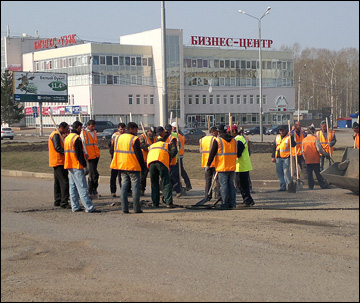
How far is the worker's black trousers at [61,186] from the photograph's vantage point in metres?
12.1

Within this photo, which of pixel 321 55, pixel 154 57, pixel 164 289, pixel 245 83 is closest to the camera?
pixel 321 55

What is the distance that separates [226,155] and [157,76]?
70977 millimetres

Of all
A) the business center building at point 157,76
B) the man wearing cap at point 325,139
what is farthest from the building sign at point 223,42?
the man wearing cap at point 325,139

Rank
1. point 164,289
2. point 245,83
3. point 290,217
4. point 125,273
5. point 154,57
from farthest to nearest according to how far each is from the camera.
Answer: point 245,83
point 154,57
point 290,217
point 125,273
point 164,289

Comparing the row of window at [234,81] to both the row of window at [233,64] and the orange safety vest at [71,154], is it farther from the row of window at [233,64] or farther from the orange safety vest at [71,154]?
the orange safety vest at [71,154]

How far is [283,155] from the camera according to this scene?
15.1m

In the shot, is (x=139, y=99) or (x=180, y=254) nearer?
(x=180, y=254)

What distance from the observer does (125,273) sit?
6895 mm

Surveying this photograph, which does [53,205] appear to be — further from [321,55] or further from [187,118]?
[187,118]

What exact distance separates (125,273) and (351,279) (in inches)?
100

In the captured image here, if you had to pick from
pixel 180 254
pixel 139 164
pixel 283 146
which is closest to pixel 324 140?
pixel 283 146

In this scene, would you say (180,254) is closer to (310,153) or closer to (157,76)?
(310,153)

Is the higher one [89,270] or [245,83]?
[245,83]

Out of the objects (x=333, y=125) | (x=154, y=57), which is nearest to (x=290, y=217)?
(x=333, y=125)
